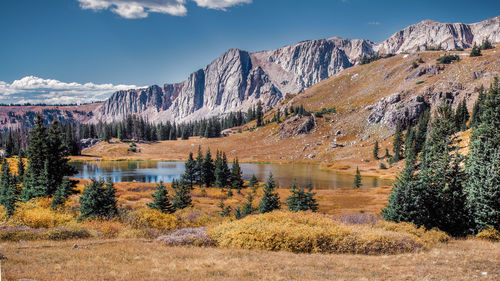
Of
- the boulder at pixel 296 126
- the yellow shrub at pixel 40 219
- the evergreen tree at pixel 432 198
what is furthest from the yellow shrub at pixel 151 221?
the boulder at pixel 296 126

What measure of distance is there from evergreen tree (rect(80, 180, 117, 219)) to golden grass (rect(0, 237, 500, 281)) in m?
9.64

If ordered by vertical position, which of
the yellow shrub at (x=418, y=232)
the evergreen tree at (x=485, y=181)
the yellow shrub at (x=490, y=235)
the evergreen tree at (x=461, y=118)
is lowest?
the yellow shrub at (x=490, y=235)

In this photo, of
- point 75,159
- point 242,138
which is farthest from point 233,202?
point 242,138

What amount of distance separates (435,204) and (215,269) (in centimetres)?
2341

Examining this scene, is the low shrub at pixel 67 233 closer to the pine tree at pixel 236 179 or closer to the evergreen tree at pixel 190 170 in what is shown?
the pine tree at pixel 236 179

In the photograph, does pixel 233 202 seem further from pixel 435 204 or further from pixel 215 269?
pixel 215 269

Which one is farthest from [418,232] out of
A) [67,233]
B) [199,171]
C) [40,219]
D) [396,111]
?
[396,111]

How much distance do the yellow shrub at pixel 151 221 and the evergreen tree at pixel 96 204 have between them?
3.23m

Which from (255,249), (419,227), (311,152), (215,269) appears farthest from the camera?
(311,152)

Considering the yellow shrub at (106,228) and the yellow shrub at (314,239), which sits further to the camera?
the yellow shrub at (106,228)

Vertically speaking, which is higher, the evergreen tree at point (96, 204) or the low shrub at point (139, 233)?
the evergreen tree at point (96, 204)

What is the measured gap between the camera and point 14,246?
56.3 ft

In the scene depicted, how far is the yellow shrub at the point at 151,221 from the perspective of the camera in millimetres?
25677

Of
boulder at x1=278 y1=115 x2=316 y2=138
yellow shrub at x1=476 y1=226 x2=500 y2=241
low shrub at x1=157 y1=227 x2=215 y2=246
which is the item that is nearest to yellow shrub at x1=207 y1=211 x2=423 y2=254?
low shrub at x1=157 y1=227 x2=215 y2=246
